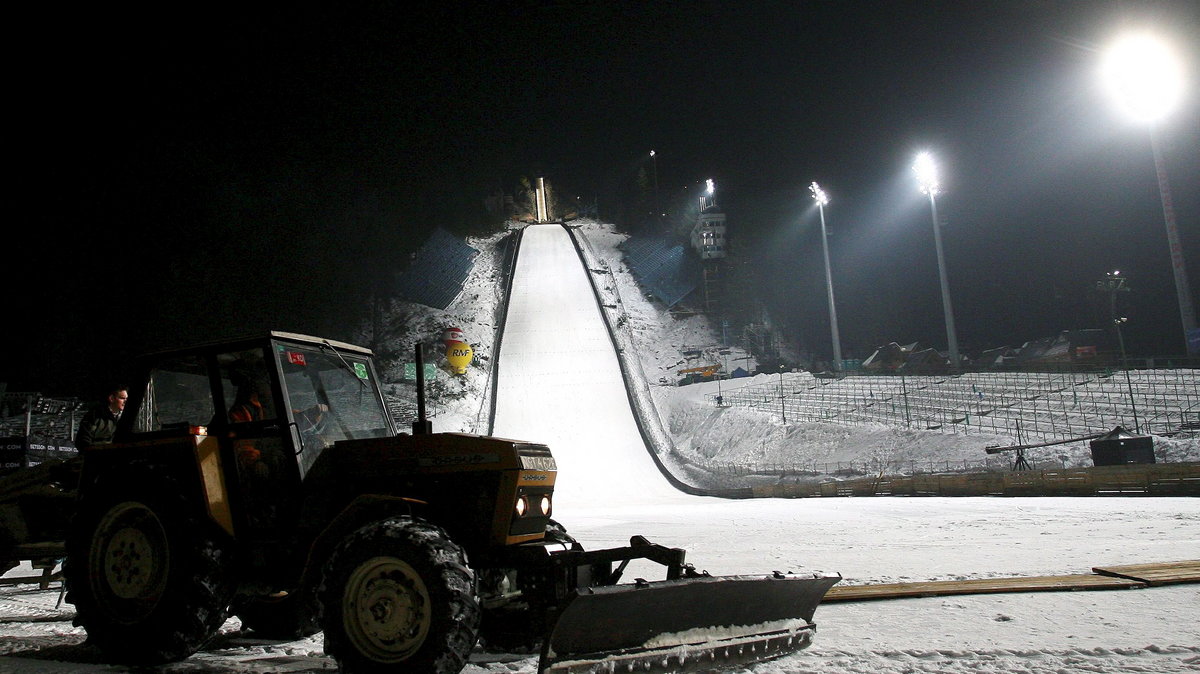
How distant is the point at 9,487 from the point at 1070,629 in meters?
9.44

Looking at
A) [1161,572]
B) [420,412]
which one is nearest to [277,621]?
[420,412]

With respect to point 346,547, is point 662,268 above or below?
above

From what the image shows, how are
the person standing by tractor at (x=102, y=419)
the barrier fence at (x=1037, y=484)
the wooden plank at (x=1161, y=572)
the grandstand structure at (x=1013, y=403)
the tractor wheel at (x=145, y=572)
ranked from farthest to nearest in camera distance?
the grandstand structure at (x=1013, y=403) → the barrier fence at (x=1037, y=484) → the person standing by tractor at (x=102, y=419) → the wooden plank at (x=1161, y=572) → the tractor wheel at (x=145, y=572)

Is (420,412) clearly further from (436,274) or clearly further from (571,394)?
(436,274)

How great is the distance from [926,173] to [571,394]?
2248 cm

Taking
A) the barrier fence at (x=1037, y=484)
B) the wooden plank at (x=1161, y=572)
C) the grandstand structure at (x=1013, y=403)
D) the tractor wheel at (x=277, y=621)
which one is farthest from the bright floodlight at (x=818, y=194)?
the tractor wheel at (x=277, y=621)

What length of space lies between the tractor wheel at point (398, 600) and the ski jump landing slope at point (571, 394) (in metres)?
19.5

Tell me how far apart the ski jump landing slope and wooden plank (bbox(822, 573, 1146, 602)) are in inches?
682

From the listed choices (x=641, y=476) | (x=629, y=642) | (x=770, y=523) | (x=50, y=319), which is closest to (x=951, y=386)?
(x=641, y=476)

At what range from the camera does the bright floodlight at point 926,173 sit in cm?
3572

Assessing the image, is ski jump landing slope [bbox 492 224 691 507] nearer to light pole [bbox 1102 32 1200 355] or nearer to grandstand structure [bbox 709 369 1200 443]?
grandstand structure [bbox 709 369 1200 443]

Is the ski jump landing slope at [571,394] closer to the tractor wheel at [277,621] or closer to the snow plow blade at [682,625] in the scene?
the tractor wheel at [277,621]

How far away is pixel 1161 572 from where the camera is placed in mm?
5840

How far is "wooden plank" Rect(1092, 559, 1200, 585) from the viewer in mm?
5484
